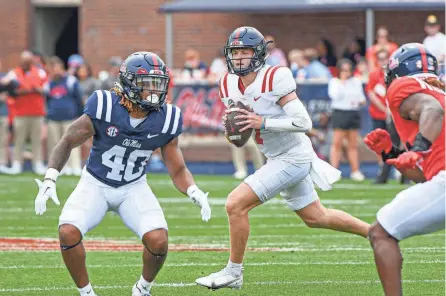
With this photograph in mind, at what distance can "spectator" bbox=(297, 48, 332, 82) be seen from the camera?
1742 centimetres

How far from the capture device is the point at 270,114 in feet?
24.2

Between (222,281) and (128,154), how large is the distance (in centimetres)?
106

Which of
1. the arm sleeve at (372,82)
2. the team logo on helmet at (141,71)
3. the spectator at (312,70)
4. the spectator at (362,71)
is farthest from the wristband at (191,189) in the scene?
the spectator at (312,70)

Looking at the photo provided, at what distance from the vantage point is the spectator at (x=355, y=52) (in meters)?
18.7

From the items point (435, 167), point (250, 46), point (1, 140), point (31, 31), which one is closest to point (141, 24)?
point (31, 31)

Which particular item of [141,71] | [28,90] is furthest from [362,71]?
[141,71]

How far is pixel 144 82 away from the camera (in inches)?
264

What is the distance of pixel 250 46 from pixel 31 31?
57.0 feet

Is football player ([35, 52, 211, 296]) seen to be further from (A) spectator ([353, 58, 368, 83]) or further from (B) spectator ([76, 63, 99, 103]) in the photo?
(B) spectator ([76, 63, 99, 103])

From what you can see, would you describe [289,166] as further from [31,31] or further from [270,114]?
[31,31]

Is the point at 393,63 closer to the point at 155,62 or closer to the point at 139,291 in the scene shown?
the point at 155,62

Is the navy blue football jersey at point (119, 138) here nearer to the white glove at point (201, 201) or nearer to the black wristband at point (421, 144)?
the white glove at point (201, 201)

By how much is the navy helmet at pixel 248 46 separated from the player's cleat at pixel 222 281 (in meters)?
1.33

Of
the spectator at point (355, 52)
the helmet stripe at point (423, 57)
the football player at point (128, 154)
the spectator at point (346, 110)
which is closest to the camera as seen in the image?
the helmet stripe at point (423, 57)
